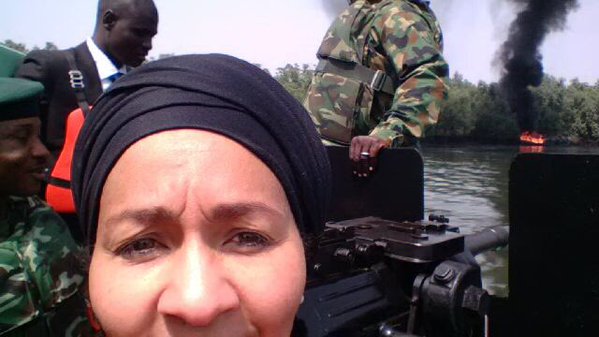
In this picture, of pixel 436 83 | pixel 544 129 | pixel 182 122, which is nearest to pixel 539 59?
pixel 544 129

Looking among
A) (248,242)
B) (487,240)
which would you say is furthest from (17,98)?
(487,240)

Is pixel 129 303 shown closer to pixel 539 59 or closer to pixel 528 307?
pixel 528 307

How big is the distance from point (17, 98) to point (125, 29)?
118cm

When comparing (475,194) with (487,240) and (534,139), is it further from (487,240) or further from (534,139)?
(487,240)

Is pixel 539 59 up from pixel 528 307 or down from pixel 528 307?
up

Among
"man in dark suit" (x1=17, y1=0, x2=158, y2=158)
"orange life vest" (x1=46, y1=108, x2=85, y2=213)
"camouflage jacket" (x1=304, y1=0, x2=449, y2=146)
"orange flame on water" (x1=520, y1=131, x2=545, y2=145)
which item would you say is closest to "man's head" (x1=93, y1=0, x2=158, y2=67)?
"man in dark suit" (x1=17, y1=0, x2=158, y2=158)

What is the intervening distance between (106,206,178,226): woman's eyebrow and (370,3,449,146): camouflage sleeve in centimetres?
180

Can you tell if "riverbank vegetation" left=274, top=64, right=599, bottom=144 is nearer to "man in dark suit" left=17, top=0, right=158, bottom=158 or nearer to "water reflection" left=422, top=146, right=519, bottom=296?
"water reflection" left=422, top=146, right=519, bottom=296

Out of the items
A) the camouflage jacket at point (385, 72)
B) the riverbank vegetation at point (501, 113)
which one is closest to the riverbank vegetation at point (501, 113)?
the riverbank vegetation at point (501, 113)

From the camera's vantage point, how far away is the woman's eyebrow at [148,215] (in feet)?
3.16

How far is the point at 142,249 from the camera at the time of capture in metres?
0.99

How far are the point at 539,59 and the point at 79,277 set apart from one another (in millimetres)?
31334

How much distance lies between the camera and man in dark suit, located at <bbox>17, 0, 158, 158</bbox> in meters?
2.45

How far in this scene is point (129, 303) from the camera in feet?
3.08
